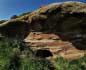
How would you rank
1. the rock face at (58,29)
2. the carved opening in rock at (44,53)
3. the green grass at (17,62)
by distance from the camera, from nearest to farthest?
the green grass at (17,62) → the carved opening in rock at (44,53) → the rock face at (58,29)

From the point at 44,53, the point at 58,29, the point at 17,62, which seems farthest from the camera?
the point at 58,29

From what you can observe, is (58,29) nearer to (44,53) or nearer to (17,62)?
(44,53)

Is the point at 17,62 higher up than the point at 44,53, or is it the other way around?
the point at 17,62

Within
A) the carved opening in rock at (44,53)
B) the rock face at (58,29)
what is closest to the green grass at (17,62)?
the carved opening in rock at (44,53)

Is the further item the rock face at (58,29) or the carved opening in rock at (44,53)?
the rock face at (58,29)

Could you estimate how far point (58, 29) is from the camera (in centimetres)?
3541

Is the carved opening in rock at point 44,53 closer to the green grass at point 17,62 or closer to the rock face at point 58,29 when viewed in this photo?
the rock face at point 58,29

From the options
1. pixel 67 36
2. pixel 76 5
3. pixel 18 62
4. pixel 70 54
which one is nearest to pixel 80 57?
pixel 70 54

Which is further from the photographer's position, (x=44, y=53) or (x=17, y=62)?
(x=44, y=53)

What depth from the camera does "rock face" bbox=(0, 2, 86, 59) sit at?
33562 millimetres

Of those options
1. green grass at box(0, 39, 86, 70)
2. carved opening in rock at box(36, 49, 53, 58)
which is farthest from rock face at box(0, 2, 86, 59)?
green grass at box(0, 39, 86, 70)

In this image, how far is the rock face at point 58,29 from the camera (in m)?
33.6

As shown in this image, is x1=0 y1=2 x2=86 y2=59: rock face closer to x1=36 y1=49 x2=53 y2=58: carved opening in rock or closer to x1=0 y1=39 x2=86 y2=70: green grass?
x1=36 y1=49 x2=53 y2=58: carved opening in rock

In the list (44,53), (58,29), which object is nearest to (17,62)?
(44,53)
